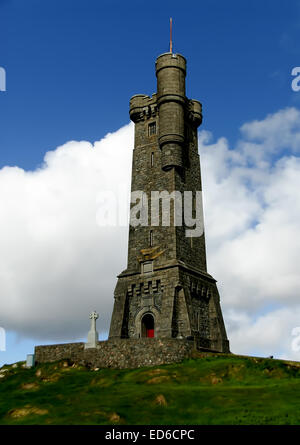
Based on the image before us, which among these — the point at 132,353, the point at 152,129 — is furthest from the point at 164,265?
the point at 152,129

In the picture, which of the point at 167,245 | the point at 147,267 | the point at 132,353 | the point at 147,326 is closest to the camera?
the point at 132,353

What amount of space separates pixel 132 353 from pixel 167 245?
10829 millimetres

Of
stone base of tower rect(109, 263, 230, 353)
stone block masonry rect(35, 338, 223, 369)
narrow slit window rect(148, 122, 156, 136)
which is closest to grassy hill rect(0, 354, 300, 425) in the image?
stone block masonry rect(35, 338, 223, 369)

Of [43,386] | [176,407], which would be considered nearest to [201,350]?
[43,386]

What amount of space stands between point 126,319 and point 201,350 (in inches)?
284

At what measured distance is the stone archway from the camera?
135 ft

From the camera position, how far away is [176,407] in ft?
72.7

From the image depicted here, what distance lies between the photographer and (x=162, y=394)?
23844 millimetres

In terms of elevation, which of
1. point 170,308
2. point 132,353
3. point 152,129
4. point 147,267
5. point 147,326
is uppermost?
point 152,129

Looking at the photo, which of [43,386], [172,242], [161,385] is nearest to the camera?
[161,385]

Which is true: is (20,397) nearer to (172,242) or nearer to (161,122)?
(172,242)

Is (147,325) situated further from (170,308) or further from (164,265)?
(164,265)

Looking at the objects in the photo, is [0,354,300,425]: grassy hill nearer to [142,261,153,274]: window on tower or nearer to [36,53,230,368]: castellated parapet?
[36,53,230,368]: castellated parapet

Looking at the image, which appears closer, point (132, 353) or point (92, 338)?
point (132, 353)
